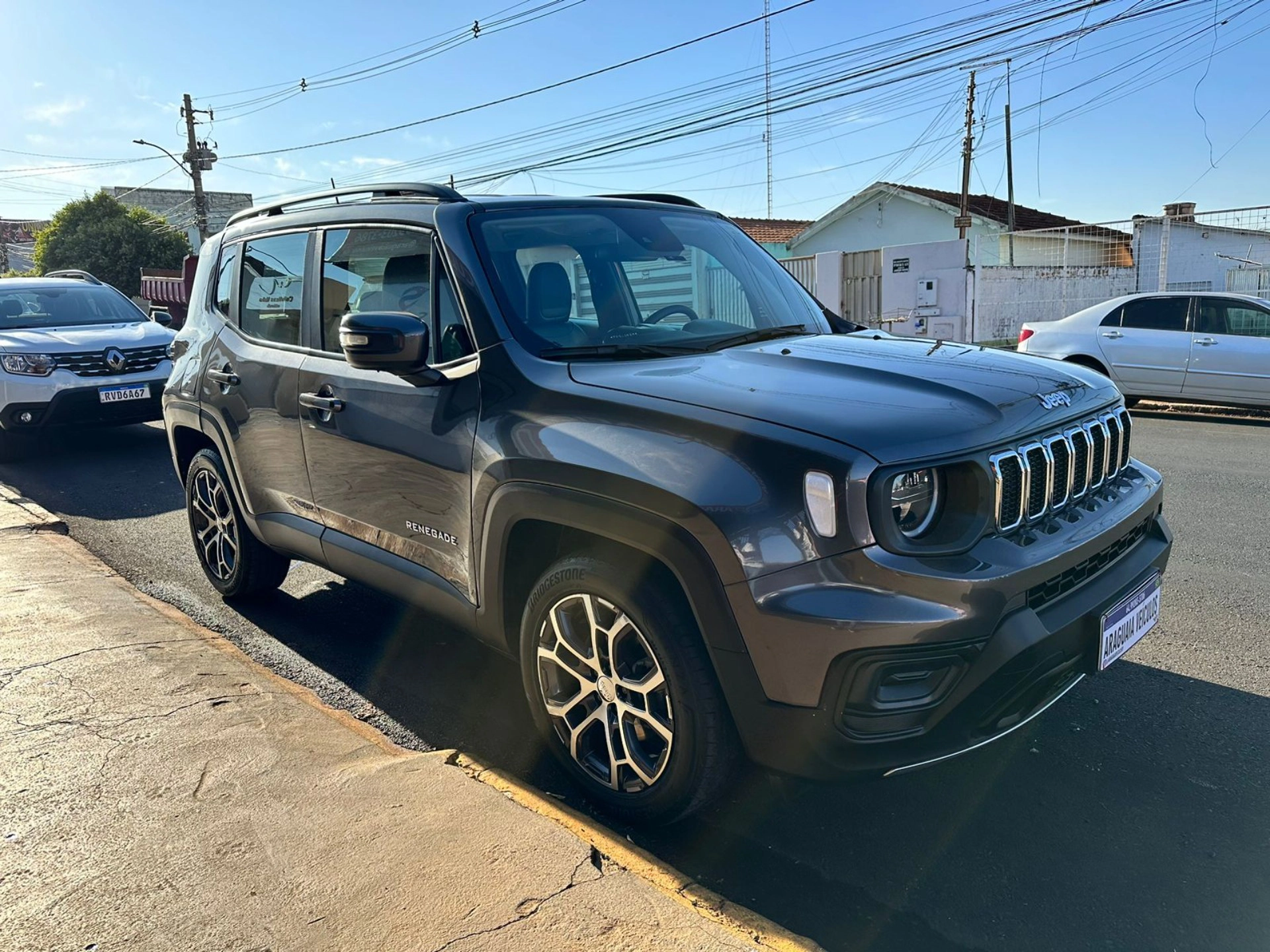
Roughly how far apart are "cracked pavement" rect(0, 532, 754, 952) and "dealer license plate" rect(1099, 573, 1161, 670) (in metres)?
1.39

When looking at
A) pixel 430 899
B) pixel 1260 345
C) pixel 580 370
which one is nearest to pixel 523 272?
pixel 580 370

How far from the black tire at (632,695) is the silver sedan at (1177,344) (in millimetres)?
9948

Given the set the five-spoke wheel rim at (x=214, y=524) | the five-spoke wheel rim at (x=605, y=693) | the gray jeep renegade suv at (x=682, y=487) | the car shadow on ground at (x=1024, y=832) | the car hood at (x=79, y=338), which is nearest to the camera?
the gray jeep renegade suv at (x=682, y=487)

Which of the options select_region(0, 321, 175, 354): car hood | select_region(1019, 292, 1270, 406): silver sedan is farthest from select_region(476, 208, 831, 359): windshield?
select_region(1019, 292, 1270, 406): silver sedan

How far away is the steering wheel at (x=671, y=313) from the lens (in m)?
3.59

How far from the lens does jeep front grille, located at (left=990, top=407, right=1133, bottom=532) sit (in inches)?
99.3

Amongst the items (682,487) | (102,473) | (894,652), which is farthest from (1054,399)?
(102,473)

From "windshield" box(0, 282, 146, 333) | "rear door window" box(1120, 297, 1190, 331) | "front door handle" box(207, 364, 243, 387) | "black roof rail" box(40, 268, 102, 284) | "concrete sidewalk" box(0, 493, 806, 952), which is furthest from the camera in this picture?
"black roof rail" box(40, 268, 102, 284)

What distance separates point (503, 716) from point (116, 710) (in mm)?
1383

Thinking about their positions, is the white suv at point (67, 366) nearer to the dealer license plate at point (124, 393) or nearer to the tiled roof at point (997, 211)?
the dealer license plate at point (124, 393)

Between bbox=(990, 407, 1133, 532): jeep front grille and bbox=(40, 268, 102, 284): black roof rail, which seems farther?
bbox=(40, 268, 102, 284): black roof rail

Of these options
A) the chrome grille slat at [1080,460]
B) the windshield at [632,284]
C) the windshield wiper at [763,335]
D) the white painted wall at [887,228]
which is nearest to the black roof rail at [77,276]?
the windshield at [632,284]

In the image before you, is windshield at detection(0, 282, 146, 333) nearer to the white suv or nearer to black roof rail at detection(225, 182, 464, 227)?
the white suv

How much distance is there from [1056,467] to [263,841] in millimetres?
2434
